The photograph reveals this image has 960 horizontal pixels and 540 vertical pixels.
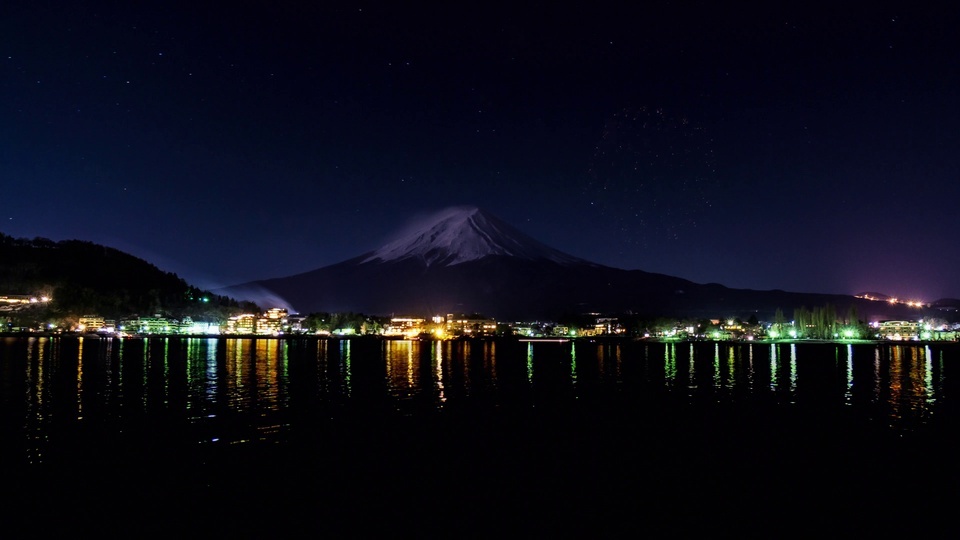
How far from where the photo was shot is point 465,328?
14812cm

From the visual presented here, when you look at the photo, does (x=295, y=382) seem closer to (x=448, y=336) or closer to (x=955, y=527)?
(x=955, y=527)

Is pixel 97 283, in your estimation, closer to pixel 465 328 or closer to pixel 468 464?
pixel 465 328

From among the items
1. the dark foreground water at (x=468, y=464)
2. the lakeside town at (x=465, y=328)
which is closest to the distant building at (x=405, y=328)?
the lakeside town at (x=465, y=328)

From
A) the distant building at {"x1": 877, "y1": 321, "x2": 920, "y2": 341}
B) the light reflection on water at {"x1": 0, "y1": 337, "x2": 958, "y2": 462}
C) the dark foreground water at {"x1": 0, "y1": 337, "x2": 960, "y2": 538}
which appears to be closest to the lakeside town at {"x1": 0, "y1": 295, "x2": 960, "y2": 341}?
the distant building at {"x1": 877, "y1": 321, "x2": 920, "y2": 341}

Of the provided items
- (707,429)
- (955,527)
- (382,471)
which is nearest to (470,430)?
(382,471)

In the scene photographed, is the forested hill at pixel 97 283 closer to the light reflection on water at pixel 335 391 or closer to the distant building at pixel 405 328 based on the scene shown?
the distant building at pixel 405 328

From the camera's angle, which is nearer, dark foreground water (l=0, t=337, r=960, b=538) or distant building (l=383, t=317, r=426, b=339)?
dark foreground water (l=0, t=337, r=960, b=538)

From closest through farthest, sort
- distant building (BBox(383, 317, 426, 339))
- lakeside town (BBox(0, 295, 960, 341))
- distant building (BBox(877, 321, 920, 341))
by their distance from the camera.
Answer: lakeside town (BBox(0, 295, 960, 341)) → distant building (BBox(877, 321, 920, 341)) → distant building (BBox(383, 317, 426, 339))

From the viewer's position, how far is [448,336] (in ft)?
422

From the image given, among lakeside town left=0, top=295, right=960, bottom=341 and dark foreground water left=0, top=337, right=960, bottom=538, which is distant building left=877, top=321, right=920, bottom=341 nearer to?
lakeside town left=0, top=295, right=960, bottom=341

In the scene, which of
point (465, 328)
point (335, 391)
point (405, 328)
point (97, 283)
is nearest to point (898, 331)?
point (465, 328)

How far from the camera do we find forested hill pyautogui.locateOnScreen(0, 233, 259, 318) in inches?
4604

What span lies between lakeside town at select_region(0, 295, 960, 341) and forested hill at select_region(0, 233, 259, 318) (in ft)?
12.0

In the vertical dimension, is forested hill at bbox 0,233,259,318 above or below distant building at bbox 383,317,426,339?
above
